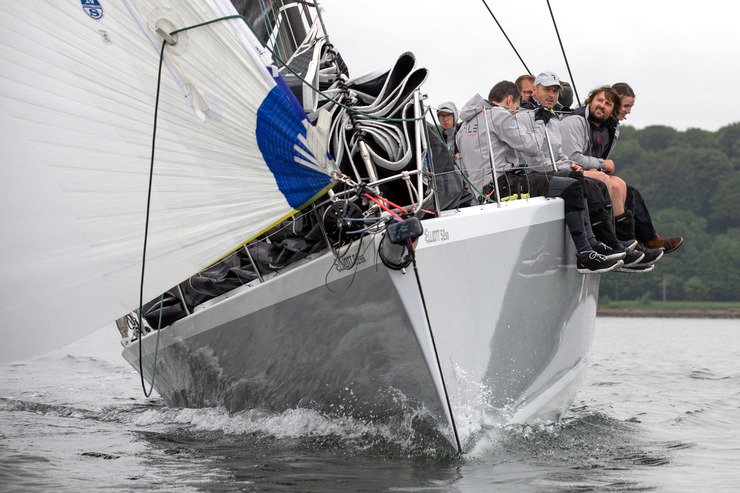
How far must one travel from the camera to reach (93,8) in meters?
4.06

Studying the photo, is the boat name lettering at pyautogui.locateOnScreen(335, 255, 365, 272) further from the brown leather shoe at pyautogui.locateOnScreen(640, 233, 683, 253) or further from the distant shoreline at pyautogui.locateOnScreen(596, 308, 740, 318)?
the distant shoreline at pyautogui.locateOnScreen(596, 308, 740, 318)

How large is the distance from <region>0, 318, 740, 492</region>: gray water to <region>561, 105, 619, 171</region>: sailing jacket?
1828 millimetres

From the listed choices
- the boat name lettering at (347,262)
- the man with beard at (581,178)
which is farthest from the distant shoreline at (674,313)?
the boat name lettering at (347,262)

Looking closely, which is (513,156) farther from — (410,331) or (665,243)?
(410,331)

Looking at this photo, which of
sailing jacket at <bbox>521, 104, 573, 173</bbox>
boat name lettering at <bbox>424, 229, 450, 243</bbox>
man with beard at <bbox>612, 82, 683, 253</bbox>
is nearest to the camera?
boat name lettering at <bbox>424, 229, 450, 243</bbox>

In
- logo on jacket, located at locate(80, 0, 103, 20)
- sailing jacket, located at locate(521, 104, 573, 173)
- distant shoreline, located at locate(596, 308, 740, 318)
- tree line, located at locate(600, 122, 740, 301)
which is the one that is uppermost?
logo on jacket, located at locate(80, 0, 103, 20)

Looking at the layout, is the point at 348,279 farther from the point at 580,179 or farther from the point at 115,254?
the point at 580,179

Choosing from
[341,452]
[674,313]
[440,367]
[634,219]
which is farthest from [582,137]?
[674,313]

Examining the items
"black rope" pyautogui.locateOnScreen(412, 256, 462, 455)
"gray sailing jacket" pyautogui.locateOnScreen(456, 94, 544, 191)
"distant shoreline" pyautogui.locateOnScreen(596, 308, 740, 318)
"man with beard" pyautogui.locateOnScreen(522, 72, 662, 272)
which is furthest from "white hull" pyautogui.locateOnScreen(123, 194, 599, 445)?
"distant shoreline" pyautogui.locateOnScreen(596, 308, 740, 318)

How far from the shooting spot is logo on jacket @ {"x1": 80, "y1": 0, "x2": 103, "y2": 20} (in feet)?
13.3

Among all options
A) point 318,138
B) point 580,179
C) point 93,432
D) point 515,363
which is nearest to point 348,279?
point 318,138

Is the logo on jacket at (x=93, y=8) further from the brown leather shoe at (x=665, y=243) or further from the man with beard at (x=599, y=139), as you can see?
the brown leather shoe at (x=665, y=243)

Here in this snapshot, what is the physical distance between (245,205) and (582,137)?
3.05m

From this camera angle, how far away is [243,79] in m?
4.04
